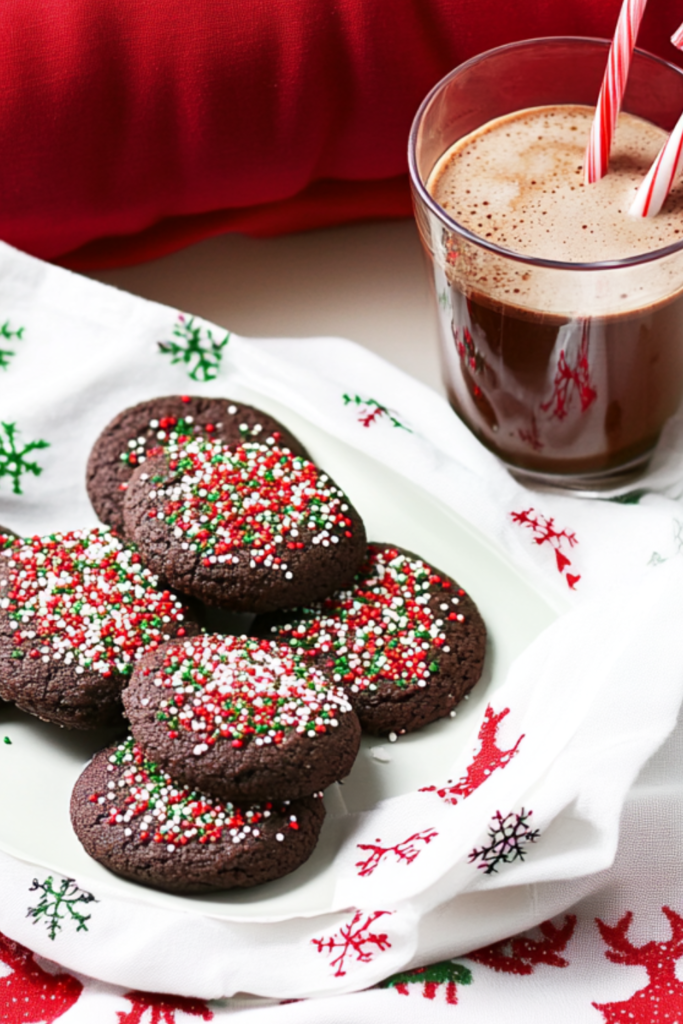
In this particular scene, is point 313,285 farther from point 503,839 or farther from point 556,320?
point 503,839

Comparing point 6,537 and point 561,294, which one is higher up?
point 561,294

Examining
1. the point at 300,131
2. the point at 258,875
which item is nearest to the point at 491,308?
the point at 300,131

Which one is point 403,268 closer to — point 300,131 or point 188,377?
point 300,131

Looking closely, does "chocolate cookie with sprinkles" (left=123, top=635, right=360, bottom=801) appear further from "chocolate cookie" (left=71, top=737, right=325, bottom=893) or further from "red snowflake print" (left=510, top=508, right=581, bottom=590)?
"red snowflake print" (left=510, top=508, right=581, bottom=590)

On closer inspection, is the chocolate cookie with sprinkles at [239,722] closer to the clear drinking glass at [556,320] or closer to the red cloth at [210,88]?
the clear drinking glass at [556,320]

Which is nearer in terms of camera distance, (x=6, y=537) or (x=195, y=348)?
(x=6, y=537)

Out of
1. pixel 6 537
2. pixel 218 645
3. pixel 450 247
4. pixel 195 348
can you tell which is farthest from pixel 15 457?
pixel 450 247

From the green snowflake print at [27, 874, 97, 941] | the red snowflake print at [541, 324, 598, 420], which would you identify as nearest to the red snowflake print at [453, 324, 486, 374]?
the red snowflake print at [541, 324, 598, 420]
